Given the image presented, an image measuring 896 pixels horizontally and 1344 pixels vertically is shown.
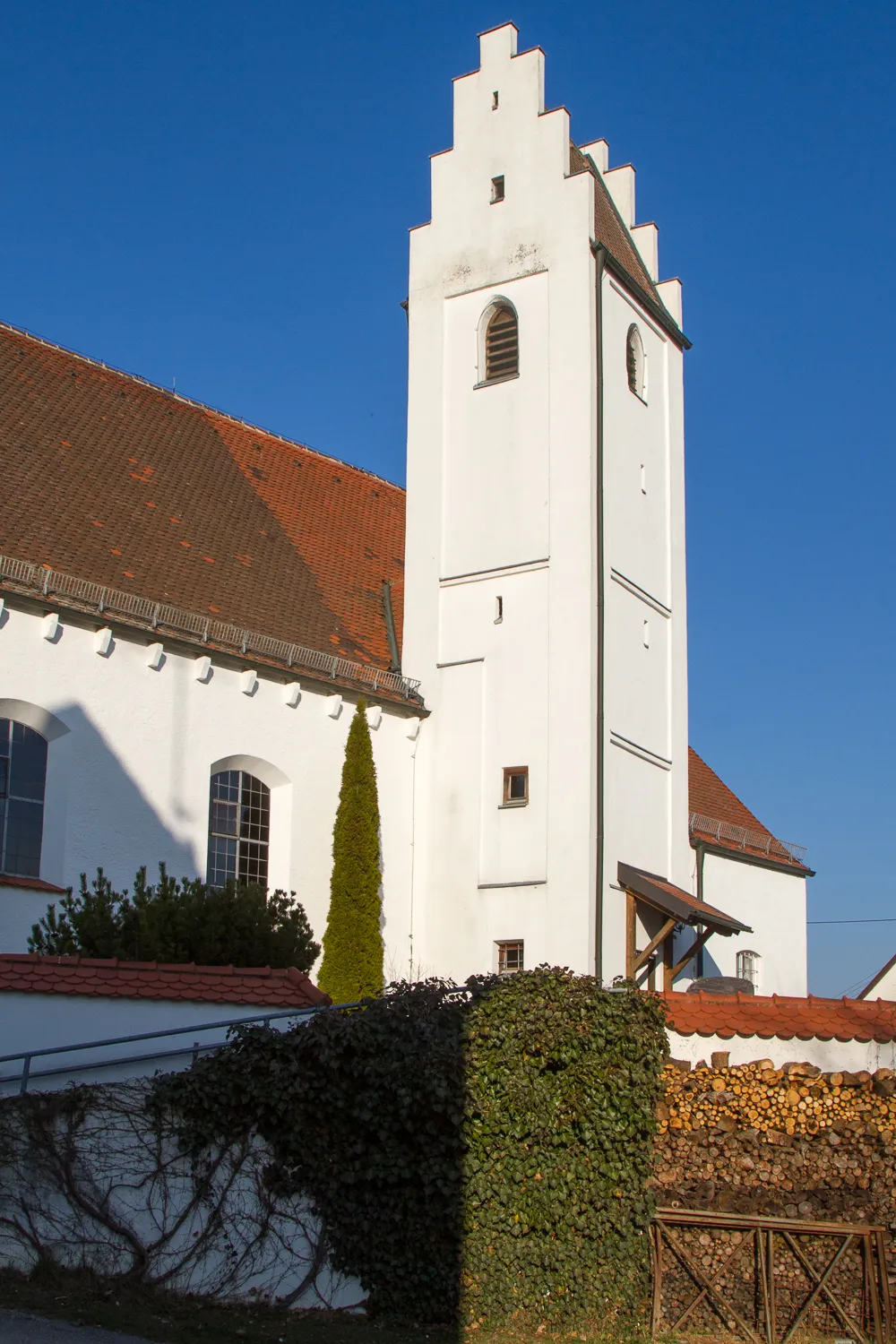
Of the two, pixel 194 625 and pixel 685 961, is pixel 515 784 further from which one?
pixel 194 625

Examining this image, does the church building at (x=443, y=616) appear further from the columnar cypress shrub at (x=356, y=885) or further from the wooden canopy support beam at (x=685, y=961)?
the columnar cypress shrub at (x=356, y=885)

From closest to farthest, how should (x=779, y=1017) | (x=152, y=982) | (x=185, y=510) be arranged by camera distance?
(x=779, y=1017), (x=152, y=982), (x=185, y=510)

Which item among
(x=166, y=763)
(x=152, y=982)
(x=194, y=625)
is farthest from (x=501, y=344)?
(x=152, y=982)

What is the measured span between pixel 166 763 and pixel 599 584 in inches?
316

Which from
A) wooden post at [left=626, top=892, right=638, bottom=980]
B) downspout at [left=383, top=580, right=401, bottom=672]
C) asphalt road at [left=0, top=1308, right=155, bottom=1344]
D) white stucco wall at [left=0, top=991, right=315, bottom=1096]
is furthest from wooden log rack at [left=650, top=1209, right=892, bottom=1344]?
downspout at [left=383, top=580, right=401, bottom=672]

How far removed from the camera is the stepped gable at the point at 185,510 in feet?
76.3

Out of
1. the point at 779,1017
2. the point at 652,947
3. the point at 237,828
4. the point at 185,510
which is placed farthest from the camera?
the point at 185,510

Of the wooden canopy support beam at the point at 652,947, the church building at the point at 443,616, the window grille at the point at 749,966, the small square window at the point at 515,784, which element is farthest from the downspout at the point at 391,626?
the window grille at the point at 749,966

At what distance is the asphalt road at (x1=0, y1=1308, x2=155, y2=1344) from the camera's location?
10133 millimetres

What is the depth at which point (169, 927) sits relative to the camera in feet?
54.6

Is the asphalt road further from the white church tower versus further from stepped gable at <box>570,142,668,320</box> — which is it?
stepped gable at <box>570,142,668,320</box>

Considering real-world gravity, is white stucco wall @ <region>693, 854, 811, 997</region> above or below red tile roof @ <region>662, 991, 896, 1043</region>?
above

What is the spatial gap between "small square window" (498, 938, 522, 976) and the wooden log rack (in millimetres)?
12939

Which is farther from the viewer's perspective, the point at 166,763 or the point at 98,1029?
the point at 166,763
